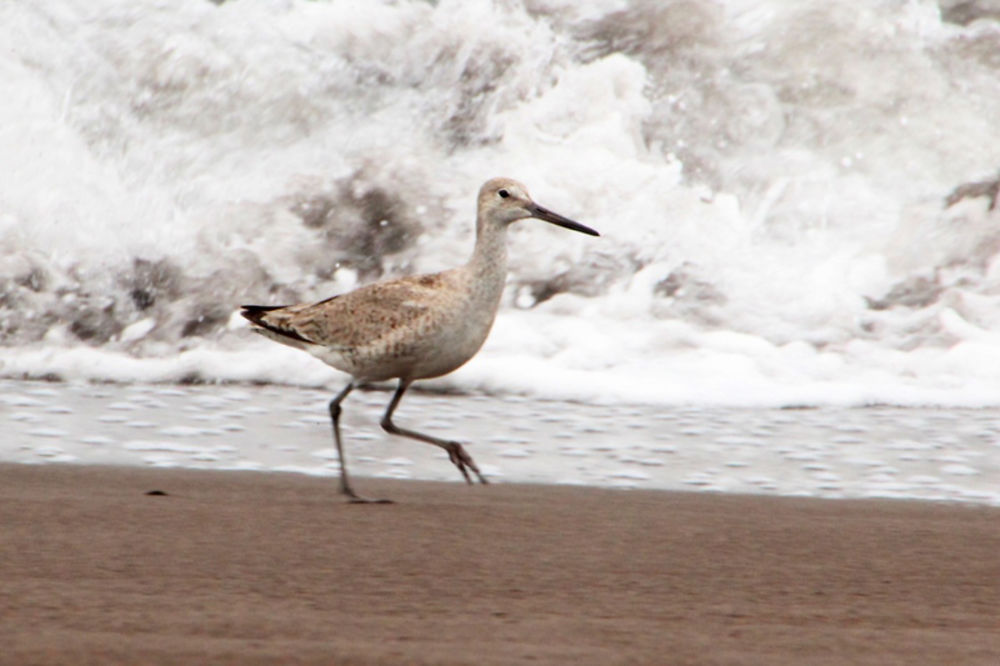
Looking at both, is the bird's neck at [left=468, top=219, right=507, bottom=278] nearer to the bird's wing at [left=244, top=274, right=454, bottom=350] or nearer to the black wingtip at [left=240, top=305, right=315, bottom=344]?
the bird's wing at [left=244, top=274, right=454, bottom=350]

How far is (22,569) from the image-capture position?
279 cm

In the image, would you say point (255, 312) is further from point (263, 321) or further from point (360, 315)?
point (360, 315)

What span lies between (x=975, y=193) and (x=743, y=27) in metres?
1.92

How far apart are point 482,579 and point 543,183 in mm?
5931

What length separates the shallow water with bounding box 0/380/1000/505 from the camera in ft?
16.5

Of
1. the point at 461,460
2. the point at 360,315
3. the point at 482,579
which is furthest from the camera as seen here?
the point at 360,315

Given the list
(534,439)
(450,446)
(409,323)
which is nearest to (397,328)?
(409,323)

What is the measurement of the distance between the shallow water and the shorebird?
0.36 meters

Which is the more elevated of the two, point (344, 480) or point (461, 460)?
point (461, 460)

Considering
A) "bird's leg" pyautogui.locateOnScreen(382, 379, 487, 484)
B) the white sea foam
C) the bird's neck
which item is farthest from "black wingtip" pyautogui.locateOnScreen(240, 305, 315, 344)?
the white sea foam

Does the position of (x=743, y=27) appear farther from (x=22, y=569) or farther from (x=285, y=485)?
(x=22, y=569)

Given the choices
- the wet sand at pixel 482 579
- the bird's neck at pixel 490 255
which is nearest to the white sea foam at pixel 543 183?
the bird's neck at pixel 490 255

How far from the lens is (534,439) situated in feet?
18.3

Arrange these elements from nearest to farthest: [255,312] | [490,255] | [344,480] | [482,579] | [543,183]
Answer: [482,579] < [344,480] < [490,255] < [255,312] < [543,183]
